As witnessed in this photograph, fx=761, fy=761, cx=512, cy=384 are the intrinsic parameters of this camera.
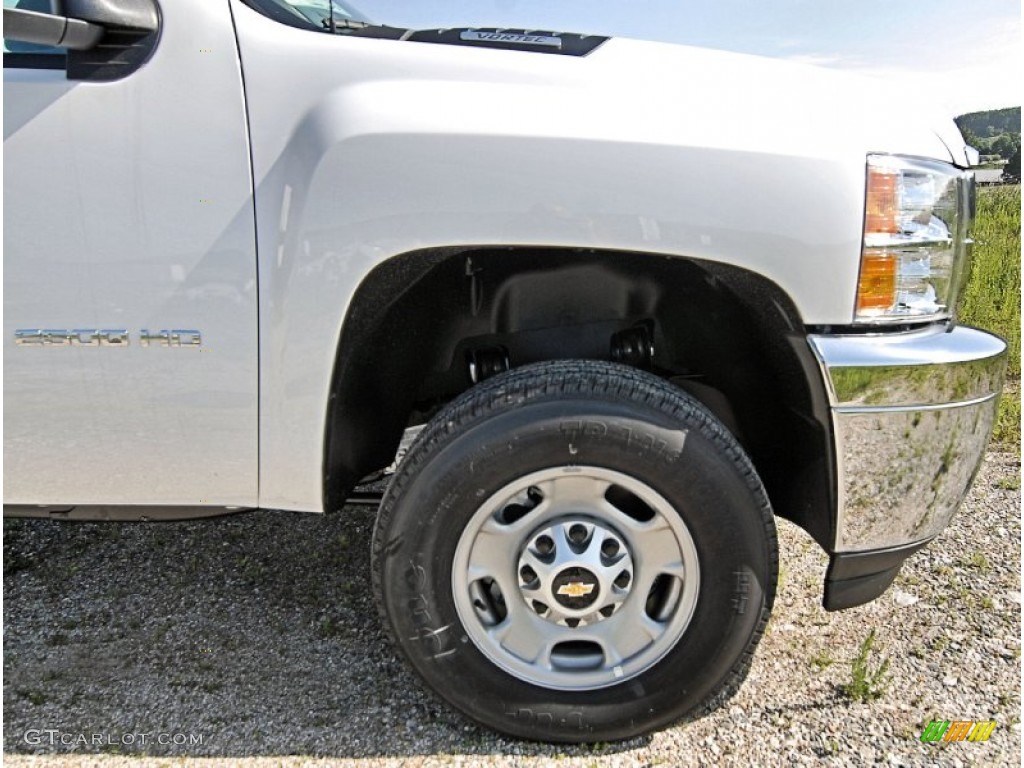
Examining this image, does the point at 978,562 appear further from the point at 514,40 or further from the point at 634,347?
the point at 514,40

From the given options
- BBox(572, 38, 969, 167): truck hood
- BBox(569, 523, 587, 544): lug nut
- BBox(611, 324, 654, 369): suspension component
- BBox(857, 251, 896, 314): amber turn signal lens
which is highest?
BBox(572, 38, 969, 167): truck hood

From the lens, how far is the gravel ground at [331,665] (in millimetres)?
1934

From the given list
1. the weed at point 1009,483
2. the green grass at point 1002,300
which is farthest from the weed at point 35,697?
the weed at point 1009,483

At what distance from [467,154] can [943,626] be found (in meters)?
2.06

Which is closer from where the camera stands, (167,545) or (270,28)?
(270,28)

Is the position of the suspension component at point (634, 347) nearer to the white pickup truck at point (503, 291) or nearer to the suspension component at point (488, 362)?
the white pickup truck at point (503, 291)

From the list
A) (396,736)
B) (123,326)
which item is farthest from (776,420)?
(123,326)

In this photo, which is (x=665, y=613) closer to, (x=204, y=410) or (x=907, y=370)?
(x=907, y=370)

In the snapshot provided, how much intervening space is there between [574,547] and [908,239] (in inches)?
40.9

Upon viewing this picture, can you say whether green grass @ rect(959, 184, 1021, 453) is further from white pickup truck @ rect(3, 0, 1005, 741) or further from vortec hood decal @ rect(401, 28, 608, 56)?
vortec hood decal @ rect(401, 28, 608, 56)

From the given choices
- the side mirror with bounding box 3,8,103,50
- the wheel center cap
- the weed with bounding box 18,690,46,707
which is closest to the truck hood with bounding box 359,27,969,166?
the side mirror with bounding box 3,8,103,50

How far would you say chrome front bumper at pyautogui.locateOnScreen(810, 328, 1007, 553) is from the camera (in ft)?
5.68

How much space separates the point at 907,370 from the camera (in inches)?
68.2

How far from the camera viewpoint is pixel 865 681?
6.89 ft
